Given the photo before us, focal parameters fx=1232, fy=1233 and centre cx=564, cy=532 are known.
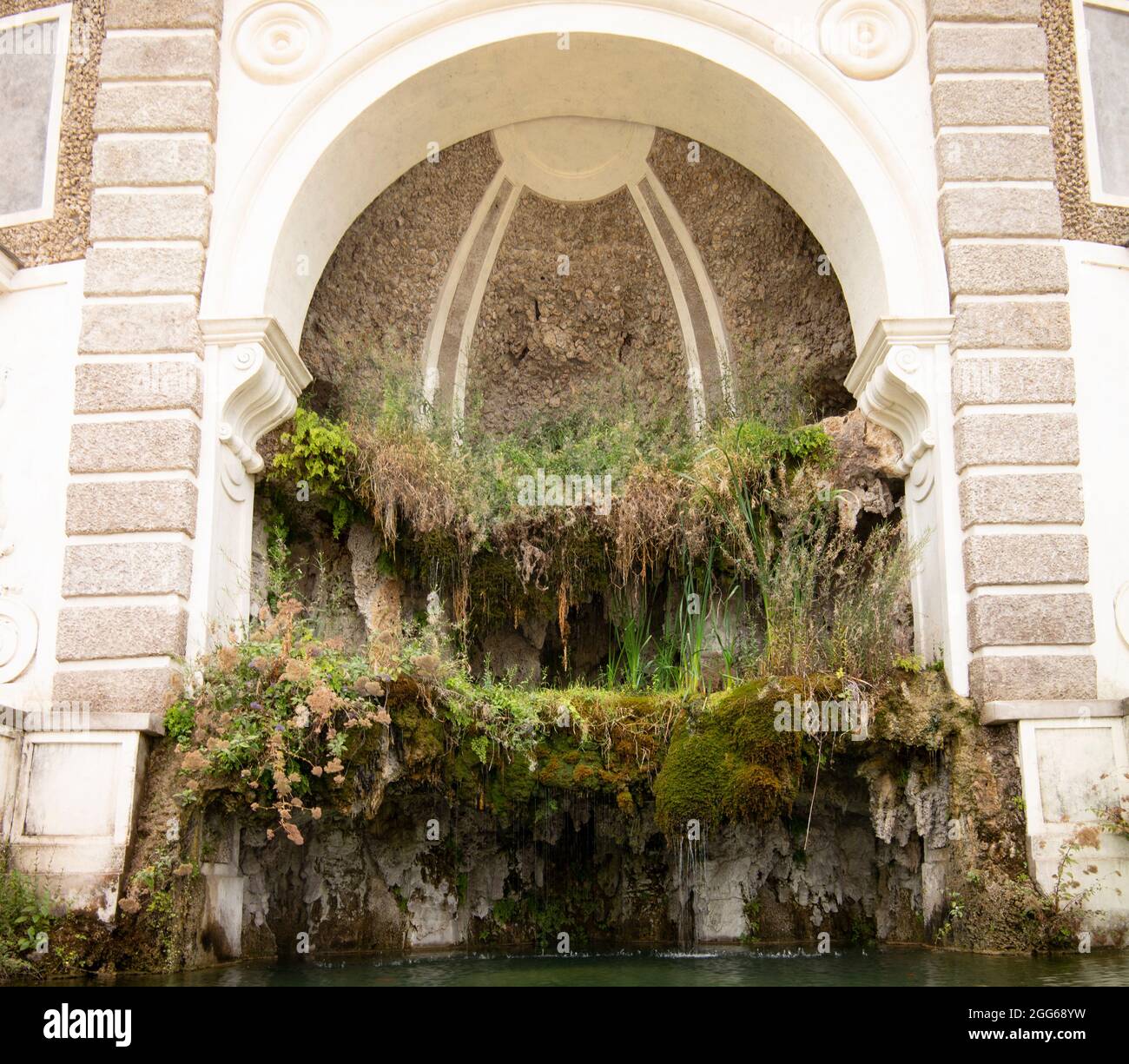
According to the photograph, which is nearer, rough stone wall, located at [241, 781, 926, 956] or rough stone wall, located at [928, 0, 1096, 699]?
rough stone wall, located at [928, 0, 1096, 699]

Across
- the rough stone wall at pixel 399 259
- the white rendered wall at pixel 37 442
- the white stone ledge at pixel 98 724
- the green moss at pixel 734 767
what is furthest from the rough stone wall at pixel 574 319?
the white stone ledge at pixel 98 724

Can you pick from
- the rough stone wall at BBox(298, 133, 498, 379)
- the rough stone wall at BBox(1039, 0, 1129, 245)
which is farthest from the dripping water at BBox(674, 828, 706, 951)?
the rough stone wall at BBox(1039, 0, 1129, 245)

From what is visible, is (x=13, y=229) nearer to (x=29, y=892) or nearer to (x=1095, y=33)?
(x=29, y=892)

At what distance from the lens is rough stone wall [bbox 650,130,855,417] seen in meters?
10.4

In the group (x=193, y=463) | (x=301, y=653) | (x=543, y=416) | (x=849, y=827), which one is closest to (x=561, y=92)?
(x=543, y=416)

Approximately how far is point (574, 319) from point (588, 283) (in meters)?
0.35

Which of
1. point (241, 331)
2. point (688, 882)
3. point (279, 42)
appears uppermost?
point (279, 42)

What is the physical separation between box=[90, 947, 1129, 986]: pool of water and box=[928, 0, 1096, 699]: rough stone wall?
181 centimetres

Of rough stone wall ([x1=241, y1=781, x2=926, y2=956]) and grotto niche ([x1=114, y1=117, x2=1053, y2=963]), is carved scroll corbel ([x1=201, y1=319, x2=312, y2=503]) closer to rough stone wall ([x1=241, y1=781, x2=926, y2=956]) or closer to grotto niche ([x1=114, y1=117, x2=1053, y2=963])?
grotto niche ([x1=114, y1=117, x2=1053, y2=963])

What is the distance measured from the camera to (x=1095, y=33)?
30.0ft

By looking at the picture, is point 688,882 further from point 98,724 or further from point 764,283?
point 764,283

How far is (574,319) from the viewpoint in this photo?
451 inches

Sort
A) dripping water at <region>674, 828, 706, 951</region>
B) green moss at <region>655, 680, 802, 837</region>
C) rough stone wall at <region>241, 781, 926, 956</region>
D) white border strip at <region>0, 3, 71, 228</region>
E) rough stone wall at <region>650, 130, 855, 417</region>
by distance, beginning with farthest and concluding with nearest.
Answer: rough stone wall at <region>650, 130, 855, 417</region> → white border strip at <region>0, 3, 71, 228</region> → dripping water at <region>674, 828, 706, 951</region> → rough stone wall at <region>241, 781, 926, 956</region> → green moss at <region>655, 680, 802, 837</region>

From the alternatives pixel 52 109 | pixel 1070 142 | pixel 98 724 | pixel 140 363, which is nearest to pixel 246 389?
pixel 140 363
